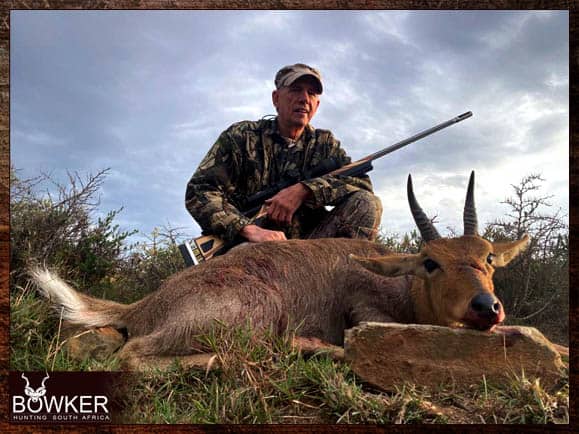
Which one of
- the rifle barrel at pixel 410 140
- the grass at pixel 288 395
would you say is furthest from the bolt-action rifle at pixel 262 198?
the grass at pixel 288 395

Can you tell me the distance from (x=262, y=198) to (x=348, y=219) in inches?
30.8

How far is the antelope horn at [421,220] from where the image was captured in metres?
3.18

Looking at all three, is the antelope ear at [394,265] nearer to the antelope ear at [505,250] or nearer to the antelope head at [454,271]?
the antelope head at [454,271]

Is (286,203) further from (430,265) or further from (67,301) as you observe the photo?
(67,301)

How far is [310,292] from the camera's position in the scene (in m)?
3.69

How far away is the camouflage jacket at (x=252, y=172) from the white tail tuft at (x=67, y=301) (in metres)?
1.27

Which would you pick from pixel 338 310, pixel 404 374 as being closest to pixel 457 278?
pixel 404 374

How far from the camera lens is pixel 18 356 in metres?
2.85

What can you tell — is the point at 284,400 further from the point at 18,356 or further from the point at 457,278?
the point at 18,356

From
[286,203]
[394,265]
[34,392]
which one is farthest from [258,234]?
[34,392]

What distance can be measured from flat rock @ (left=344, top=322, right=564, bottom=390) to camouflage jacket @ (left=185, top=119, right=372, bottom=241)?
207 centimetres

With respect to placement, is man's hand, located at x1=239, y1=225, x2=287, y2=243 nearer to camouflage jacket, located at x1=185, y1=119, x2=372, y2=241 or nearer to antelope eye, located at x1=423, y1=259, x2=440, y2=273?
camouflage jacket, located at x1=185, y1=119, x2=372, y2=241

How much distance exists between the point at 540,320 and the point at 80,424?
10.8 ft

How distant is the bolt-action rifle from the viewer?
4543 millimetres
